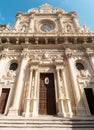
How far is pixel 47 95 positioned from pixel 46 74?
79.4 inches

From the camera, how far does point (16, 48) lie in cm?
1359

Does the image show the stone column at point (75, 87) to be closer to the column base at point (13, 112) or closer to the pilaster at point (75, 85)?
the pilaster at point (75, 85)

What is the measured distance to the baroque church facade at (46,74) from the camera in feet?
30.1

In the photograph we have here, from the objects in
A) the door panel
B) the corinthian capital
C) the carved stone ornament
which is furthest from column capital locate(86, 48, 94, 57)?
the carved stone ornament

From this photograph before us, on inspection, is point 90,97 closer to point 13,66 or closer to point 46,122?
point 46,122

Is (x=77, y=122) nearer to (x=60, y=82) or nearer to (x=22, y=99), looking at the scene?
(x=60, y=82)

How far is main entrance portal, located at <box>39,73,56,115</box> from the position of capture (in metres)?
9.31

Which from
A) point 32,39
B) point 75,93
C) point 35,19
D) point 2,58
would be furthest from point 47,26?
point 75,93

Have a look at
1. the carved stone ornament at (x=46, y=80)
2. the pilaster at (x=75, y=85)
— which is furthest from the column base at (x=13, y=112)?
the pilaster at (x=75, y=85)

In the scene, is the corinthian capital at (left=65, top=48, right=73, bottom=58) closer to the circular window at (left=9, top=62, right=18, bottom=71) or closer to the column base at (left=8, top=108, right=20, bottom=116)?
the circular window at (left=9, top=62, right=18, bottom=71)

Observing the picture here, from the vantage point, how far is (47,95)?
33.2 ft

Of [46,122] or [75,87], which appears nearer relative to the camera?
[46,122]

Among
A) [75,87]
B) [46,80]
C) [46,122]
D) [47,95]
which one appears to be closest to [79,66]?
[75,87]

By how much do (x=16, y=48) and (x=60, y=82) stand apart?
5.88m
